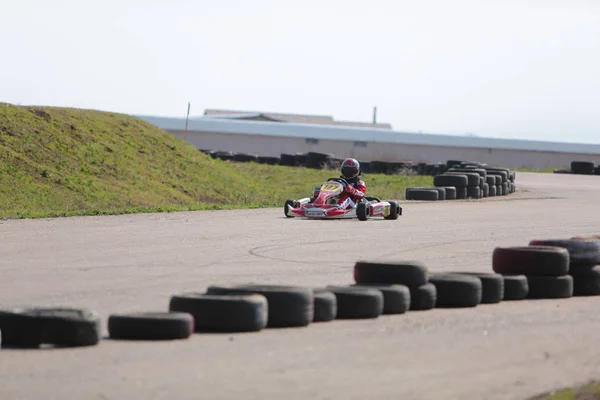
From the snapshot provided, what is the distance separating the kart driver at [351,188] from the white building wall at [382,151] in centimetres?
4168

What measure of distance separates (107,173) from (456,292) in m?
16.0

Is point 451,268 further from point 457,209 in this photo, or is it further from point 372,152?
point 372,152

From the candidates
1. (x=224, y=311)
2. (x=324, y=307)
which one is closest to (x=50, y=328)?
(x=224, y=311)

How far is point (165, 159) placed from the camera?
28328 millimetres

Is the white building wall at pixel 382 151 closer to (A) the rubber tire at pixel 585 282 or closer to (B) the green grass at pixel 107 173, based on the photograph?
(B) the green grass at pixel 107 173

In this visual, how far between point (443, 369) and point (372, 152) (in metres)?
56.4

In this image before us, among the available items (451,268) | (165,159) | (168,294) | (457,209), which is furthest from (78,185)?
(168,294)

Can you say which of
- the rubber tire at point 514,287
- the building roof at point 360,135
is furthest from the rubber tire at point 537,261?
the building roof at point 360,135

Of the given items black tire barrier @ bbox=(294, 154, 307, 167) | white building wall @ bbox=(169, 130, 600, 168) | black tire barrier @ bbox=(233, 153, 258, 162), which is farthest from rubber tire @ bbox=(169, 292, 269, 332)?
white building wall @ bbox=(169, 130, 600, 168)

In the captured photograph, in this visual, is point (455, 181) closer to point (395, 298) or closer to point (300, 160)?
point (300, 160)

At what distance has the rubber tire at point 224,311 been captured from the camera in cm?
816

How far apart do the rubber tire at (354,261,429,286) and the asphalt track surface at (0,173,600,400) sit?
0.98 ft

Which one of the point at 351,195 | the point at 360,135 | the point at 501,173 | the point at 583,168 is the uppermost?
the point at 360,135

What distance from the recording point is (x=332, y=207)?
18.9 m
